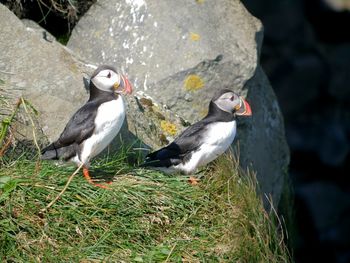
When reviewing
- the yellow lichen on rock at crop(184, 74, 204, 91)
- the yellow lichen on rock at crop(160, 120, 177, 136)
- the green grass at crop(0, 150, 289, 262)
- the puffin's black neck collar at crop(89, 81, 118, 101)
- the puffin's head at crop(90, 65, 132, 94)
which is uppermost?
the puffin's head at crop(90, 65, 132, 94)

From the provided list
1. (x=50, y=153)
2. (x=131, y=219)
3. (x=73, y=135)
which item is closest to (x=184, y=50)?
(x=73, y=135)

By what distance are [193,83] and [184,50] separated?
323 millimetres

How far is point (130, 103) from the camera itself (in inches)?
379

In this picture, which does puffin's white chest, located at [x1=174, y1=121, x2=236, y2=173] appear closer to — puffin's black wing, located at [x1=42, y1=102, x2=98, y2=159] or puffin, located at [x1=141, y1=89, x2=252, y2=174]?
puffin, located at [x1=141, y1=89, x2=252, y2=174]

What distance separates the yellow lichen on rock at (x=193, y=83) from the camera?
1017 centimetres

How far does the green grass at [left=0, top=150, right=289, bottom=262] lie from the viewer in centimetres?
742

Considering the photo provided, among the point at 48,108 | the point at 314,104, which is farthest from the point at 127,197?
the point at 314,104

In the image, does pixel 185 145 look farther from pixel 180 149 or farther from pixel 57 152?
pixel 57 152

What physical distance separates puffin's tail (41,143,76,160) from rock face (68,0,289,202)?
1819 mm

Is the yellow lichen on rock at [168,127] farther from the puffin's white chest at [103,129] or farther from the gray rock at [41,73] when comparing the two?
the puffin's white chest at [103,129]

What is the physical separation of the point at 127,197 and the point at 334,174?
12.3 meters

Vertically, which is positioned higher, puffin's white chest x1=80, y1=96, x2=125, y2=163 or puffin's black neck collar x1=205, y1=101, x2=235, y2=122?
puffin's white chest x1=80, y1=96, x2=125, y2=163

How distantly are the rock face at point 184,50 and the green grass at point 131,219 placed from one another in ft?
5.70

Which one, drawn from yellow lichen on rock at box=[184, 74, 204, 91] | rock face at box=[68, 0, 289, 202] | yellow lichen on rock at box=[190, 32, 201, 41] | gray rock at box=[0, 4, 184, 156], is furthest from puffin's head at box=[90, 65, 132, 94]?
yellow lichen on rock at box=[190, 32, 201, 41]
